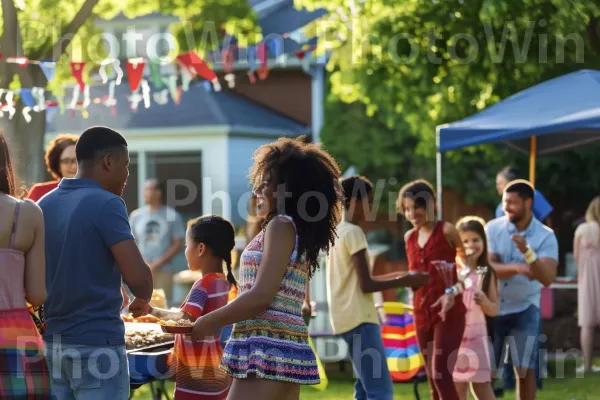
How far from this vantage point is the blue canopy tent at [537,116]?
973 centimetres

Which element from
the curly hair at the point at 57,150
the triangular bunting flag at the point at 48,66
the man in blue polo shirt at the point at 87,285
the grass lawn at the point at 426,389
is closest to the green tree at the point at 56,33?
the triangular bunting flag at the point at 48,66

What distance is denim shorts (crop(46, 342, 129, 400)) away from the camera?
4.52 metres

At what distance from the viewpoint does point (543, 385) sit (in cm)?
1099

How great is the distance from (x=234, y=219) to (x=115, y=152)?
20602 mm

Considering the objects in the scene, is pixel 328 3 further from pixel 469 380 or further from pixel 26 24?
pixel 469 380

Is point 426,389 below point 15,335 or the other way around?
below

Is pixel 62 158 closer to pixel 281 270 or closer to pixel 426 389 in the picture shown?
pixel 281 270

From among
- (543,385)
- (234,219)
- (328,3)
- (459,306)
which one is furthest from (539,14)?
(234,219)

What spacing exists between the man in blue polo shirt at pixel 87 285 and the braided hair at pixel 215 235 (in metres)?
1.22

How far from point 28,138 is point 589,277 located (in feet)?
22.1

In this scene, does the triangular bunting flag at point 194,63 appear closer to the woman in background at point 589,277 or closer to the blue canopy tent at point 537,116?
the blue canopy tent at point 537,116

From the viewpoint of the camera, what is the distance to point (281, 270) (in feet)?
→ 14.3

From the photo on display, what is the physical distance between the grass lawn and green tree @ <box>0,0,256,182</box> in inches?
155

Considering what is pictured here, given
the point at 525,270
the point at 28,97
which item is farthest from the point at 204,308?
the point at 28,97
